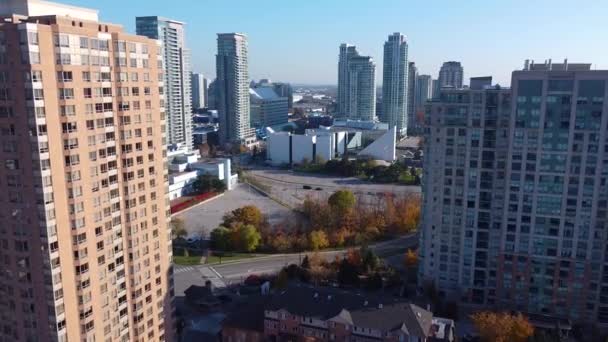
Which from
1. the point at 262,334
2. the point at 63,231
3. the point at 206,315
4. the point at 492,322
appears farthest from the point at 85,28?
the point at 492,322

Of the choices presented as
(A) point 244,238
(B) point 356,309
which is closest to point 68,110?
(B) point 356,309

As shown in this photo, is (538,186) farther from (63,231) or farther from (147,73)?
(63,231)

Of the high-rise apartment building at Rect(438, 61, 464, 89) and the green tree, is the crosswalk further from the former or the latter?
the high-rise apartment building at Rect(438, 61, 464, 89)

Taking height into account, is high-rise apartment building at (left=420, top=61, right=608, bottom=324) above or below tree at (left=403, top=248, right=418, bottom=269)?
above

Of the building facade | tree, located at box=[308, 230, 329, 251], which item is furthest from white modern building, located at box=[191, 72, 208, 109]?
tree, located at box=[308, 230, 329, 251]

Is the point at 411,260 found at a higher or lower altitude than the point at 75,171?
lower

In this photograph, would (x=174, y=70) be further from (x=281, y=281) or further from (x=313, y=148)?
(x=281, y=281)
